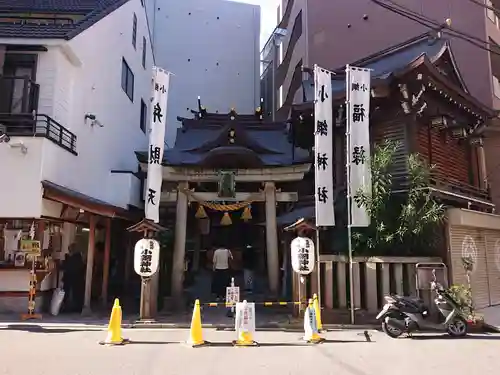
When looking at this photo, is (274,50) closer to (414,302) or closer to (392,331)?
(414,302)

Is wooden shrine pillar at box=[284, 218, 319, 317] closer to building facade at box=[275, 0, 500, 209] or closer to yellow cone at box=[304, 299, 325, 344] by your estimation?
yellow cone at box=[304, 299, 325, 344]

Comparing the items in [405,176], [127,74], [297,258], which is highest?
[127,74]

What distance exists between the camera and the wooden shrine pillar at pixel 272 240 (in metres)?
16.0

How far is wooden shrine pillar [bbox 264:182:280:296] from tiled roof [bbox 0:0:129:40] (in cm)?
895

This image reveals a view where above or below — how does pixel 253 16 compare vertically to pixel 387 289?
above

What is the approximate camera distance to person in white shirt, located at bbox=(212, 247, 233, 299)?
14.8 meters

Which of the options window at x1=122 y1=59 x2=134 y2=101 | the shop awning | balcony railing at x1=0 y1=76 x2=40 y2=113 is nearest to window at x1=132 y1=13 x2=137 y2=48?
window at x1=122 y1=59 x2=134 y2=101

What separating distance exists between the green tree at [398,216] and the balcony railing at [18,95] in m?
10.4

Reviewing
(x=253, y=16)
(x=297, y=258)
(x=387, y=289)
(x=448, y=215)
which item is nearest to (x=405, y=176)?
(x=448, y=215)

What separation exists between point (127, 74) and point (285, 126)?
321 inches

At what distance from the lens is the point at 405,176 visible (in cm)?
1350

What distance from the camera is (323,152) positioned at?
12250 millimetres

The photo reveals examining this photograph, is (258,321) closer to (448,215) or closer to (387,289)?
(387,289)

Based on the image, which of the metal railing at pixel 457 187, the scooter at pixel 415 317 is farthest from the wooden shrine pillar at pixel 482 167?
the scooter at pixel 415 317
